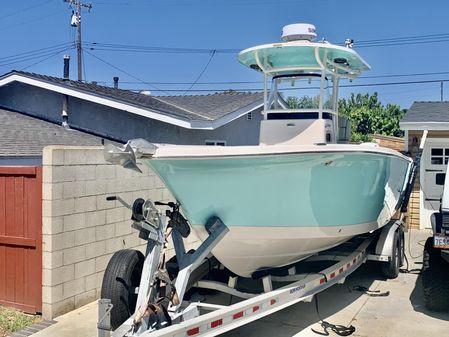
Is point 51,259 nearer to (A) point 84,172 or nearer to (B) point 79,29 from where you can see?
(A) point 84,172

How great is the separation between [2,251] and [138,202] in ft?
8.60

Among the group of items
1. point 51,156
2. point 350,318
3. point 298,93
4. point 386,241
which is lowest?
point 350,318

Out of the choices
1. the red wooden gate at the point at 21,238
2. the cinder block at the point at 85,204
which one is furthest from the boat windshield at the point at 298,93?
the red wooden gate at the point at 21,238

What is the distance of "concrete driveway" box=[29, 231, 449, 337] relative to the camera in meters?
5.61

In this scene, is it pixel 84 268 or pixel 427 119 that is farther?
pixel 427 119

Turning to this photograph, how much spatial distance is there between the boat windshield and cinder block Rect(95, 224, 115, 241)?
2714 millimetres

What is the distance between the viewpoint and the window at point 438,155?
12.2 metres

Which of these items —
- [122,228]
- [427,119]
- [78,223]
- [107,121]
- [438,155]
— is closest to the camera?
[78,223]

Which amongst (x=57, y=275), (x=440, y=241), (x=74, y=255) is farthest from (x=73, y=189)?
(x=440, y=241)

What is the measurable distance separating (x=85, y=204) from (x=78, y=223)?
25 cm

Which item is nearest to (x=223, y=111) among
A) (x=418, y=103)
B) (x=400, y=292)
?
(x=418, y=103)

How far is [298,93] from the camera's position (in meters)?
7.11

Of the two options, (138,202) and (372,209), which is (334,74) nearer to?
(372,209)

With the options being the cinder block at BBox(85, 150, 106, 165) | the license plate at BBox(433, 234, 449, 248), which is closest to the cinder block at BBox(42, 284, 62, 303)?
the cinder block at BBox(85, 150, 106, 165)
